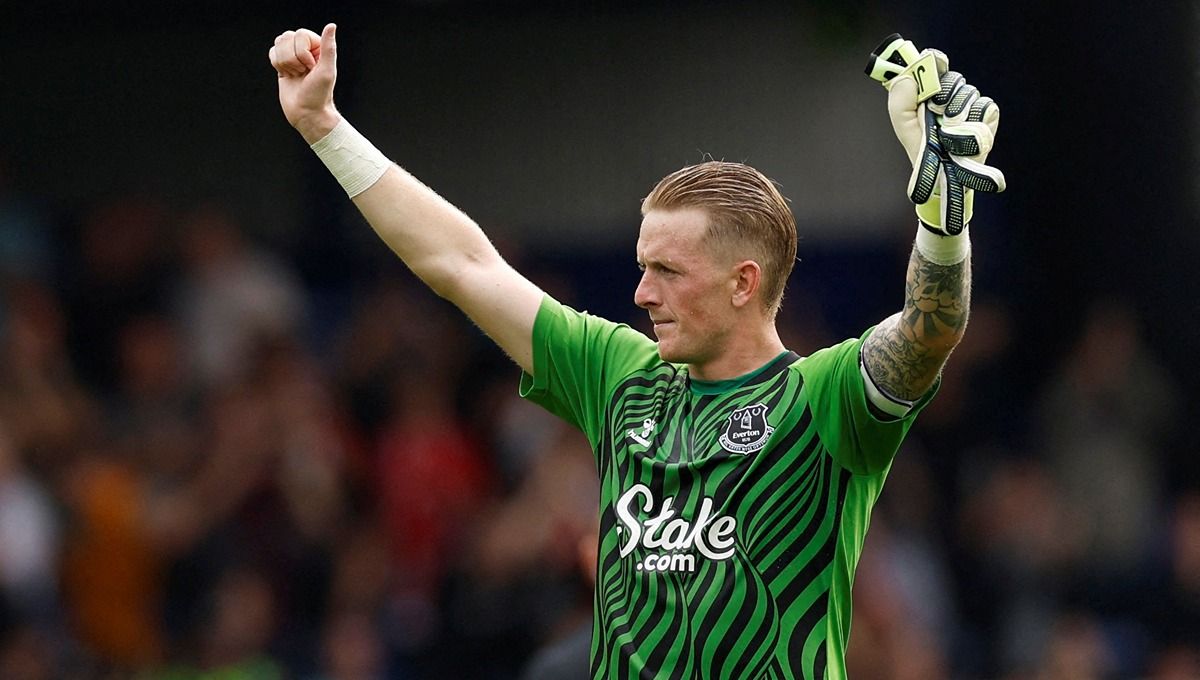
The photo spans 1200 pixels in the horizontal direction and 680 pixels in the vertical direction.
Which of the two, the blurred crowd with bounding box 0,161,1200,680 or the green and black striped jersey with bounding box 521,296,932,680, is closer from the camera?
the green and black striped jersey with bounding box 521,296,932,680

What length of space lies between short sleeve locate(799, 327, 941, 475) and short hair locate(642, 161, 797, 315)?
0.93 ft

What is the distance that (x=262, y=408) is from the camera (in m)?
9.83

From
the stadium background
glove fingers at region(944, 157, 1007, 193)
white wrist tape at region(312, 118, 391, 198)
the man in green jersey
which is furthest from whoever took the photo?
the stadium background

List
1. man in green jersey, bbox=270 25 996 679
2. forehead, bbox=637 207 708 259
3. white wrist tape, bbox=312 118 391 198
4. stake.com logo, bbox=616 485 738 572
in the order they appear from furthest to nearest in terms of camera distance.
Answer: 1. white wrist tape, bbox=312 118 391 198
2. forehead, bbox=637 207 708 259
3. stake.com logo, bbox=616 485 738 572
4. man in green jersey, bbox=270 25 996 679

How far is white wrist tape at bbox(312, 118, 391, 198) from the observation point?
14.7 feet

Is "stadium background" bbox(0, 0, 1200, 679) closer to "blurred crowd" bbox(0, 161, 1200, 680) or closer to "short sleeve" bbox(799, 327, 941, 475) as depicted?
"blurred crowd" bbox(0, 161, 1200, 680)

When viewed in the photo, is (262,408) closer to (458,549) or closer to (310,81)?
(458,549)

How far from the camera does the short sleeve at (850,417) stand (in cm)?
384

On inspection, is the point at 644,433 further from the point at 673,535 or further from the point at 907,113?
the point at 907,113

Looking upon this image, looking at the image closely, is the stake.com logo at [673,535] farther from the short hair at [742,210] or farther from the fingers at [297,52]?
the fingers at [297,52]

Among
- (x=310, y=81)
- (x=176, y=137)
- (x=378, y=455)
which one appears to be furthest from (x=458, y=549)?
(x=310, y=81)

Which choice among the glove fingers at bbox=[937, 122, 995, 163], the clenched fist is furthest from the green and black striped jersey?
the clenched fist

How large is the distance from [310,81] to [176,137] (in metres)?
7.40

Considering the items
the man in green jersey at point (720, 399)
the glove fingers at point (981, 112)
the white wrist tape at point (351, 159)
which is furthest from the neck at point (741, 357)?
the white wrist tape at point (351, 159)
